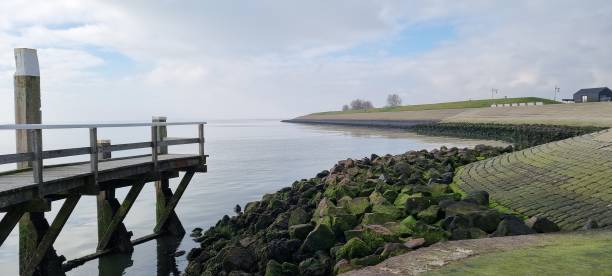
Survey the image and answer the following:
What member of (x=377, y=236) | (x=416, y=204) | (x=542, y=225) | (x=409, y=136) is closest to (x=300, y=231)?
(x=377, y=236)

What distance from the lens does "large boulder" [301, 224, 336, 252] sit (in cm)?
869

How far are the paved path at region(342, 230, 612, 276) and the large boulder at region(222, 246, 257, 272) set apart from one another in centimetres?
245

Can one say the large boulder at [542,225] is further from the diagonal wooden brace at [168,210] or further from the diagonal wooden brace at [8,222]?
the diagonal wooden brace at [168,210]

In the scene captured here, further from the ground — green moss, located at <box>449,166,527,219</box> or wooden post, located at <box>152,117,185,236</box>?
green moss, located at <box>449,166,527,219</box>

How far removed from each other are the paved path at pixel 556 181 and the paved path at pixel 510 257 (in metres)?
1.36

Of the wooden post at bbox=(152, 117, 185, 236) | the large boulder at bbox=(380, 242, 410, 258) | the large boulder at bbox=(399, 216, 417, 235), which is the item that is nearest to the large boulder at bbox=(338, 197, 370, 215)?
the large boulder at bbox=(399, 216, 417, 235)

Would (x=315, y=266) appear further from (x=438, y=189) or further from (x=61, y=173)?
(x=61, y=173)

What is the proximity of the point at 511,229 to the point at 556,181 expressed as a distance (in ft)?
13.9

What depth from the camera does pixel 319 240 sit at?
28.6 ft

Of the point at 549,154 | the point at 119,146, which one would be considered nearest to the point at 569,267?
the point at 119,146

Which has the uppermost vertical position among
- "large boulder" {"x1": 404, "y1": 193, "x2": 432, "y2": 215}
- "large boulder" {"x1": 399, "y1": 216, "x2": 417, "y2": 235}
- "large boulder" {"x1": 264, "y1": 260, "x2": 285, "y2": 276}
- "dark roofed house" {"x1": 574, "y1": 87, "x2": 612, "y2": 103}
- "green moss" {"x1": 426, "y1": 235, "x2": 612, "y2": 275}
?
"dark roofed house" {"x1": 574, "y1": 87, "x2": 612, "y2": 103}

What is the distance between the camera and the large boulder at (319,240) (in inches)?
342

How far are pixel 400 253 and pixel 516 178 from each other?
21.1 ft

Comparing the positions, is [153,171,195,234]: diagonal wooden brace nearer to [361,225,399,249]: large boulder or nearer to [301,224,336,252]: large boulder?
[301,224,336,252]: large boulder
